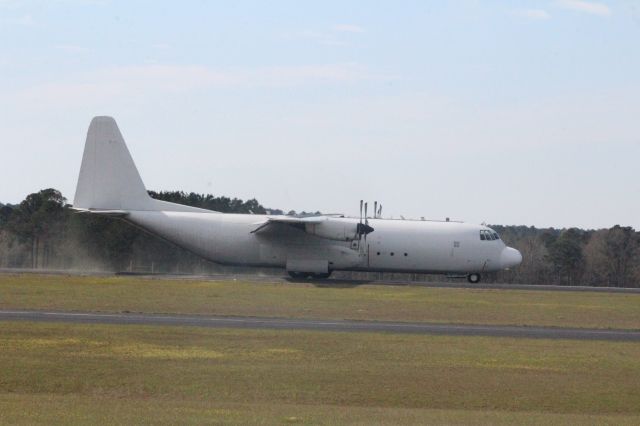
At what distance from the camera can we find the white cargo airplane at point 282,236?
49781mm

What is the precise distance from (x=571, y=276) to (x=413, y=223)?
35.6 m

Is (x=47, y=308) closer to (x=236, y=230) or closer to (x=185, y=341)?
(x=185, y=341)

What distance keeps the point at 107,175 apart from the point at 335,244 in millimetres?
13339

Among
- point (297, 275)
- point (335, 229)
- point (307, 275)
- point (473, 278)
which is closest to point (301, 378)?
point (335, 229)

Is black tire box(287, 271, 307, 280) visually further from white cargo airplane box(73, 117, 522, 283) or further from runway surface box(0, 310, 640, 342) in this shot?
runway surface box(0, 310, 640, 342)

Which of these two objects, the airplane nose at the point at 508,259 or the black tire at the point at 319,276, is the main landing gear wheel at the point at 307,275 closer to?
the black tire at the point at 319,276

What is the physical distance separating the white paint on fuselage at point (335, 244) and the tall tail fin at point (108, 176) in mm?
1135

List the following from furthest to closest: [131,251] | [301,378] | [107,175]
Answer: [131,251], [107,175], [301,378]

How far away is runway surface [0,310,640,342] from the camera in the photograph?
28094mm

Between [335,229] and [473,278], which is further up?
[335,229]

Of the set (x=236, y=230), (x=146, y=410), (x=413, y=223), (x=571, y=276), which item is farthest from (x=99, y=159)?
(x=571, y=276)

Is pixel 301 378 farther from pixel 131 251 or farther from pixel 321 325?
pixel 131 251

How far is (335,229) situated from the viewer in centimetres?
4828

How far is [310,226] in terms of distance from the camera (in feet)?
159
